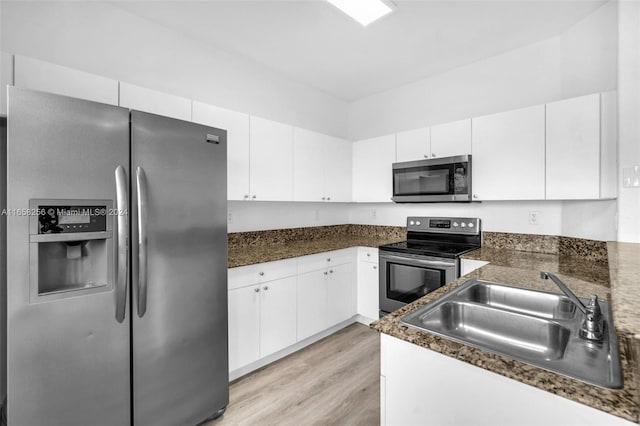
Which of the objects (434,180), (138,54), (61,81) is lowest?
(434,180)

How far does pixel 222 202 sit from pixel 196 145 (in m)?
0.37

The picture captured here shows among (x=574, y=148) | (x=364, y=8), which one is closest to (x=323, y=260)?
(x=364, y=8)

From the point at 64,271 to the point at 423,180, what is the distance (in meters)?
2.72

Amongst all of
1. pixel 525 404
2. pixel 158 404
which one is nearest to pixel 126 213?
pixel 158 404

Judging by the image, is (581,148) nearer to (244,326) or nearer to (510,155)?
(510,155)

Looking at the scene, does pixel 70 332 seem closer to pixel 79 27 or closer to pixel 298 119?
pixel 79 27

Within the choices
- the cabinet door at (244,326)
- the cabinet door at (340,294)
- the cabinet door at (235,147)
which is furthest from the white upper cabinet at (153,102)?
the cabinet door at (340,294)

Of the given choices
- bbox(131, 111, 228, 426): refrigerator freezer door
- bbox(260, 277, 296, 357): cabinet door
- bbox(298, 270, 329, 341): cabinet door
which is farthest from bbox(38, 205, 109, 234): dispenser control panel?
bbox(298, 270, 329, 341): cabinet door

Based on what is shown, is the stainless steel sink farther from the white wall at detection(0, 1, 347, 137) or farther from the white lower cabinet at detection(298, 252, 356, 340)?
the white wall at detection(0, 1, 347, 137)

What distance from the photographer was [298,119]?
3.41 metres

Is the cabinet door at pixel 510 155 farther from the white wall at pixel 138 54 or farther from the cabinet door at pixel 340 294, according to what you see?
the white wall at pixel 138 54

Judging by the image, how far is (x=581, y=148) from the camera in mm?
2094

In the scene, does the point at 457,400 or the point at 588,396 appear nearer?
the point at 588,396

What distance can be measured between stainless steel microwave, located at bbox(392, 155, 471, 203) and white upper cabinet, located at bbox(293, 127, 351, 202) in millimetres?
627
